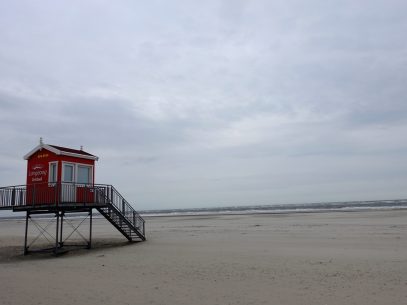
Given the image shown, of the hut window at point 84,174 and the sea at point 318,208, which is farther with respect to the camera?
the sea at point 318,208

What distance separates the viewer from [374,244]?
63.9 ft

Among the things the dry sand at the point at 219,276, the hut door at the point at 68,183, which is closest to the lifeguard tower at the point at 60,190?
the hut door at the point at 68,183

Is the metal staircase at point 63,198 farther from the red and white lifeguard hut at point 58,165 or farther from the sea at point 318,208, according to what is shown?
the sea at point 318,208

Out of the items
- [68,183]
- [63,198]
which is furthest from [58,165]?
[63,198]

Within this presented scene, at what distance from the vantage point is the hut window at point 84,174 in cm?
2269

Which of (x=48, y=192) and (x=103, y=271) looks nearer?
(x=103, y=271)

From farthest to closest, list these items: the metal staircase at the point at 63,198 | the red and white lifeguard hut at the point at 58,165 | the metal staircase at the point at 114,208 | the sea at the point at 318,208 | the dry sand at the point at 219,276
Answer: the sea at the point at 318,208
the metal staircase at the point at 114,208
the red and white lifeguard hut at the point at 58,165
the metal staircase at the point at 63,198
the dry sand at the point at 219,276

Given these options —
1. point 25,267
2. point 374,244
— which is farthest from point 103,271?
point 374,244

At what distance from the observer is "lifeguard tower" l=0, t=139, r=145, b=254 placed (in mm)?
20422

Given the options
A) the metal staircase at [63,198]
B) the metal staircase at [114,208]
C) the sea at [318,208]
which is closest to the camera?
the metal staircase at [63,198]

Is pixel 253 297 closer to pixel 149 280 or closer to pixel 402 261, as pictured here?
pixel 149 280

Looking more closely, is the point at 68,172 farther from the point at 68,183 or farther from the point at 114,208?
the point at 114,208

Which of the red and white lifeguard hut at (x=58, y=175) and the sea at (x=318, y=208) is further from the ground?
the red and white lifeguard hut at (x=58, y=175)

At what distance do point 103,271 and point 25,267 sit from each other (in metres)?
4.24
